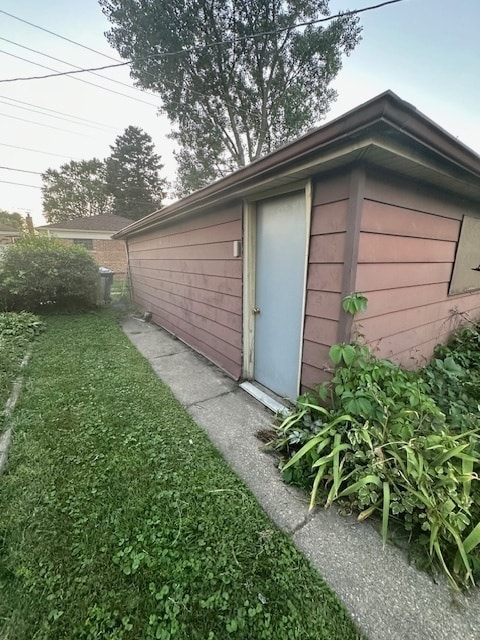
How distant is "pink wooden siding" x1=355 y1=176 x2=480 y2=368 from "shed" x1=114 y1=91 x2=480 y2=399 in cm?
1

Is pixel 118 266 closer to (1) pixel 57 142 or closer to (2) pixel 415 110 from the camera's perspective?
(1) pixel 57 142

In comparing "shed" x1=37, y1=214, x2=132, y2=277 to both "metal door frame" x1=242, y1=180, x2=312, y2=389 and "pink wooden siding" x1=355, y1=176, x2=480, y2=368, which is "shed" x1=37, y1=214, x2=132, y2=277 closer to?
"metal door frame" x1=242, y1=180, x2=312, y2=389

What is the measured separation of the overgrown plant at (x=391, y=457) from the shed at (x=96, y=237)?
1704 centimetres

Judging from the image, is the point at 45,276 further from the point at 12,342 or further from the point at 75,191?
the point at 75,191

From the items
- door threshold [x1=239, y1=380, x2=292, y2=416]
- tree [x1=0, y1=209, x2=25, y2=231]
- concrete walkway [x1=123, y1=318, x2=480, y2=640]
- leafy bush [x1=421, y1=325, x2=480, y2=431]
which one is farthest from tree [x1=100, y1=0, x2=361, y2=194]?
tree [x1=0, y1=209, x2=25, y2=231]

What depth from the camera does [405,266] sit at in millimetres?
2201

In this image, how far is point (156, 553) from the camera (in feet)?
4.12

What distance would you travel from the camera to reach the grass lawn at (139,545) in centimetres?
101

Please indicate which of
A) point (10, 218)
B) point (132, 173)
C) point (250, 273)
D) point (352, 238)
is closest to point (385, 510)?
point (352, 238)

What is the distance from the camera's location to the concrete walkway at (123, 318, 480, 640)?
1.01 metres

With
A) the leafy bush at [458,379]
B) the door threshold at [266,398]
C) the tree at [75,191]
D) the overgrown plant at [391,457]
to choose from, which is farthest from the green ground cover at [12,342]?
the tree at [75,191]

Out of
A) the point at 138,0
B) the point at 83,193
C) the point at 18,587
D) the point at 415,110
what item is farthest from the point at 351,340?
the point at 83,193

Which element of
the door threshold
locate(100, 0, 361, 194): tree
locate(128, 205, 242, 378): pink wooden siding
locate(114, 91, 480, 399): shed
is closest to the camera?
locate(114, 91, 480, 399): shed

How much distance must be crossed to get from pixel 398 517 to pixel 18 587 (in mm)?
1893
